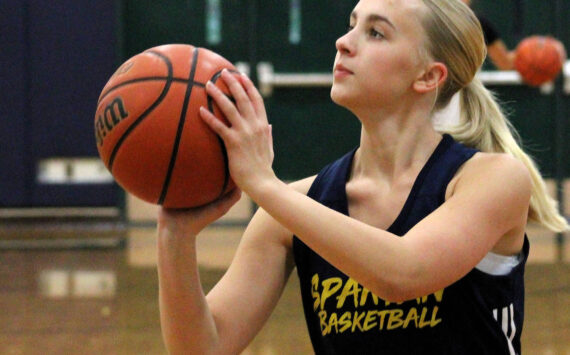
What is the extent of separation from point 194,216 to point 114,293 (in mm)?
2829

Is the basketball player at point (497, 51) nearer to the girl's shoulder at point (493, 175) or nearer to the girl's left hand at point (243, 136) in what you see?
the girl's shoulder at point (493, 175)

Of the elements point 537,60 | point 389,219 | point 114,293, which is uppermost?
point 389,219

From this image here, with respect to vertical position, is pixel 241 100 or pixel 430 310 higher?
pixel 241 100

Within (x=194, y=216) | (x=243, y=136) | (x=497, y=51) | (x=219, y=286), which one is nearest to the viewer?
(x=243, y=136)

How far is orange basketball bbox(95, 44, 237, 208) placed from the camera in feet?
4.74

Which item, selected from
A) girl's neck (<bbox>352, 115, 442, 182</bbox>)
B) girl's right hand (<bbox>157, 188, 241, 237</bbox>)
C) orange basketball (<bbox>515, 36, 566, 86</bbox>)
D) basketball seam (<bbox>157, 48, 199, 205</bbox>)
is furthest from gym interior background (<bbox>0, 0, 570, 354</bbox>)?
basketball seam (<bbox>157, 48, 199, 205</bbox>)

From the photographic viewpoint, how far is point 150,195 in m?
1.51

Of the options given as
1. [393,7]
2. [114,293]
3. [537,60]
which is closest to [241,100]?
[393,7]

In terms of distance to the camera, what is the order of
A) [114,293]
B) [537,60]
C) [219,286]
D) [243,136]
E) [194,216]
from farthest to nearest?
[537,60] < [114,293] < [219,286] < [194,216] < [243,136]

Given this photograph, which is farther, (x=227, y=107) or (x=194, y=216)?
(x=194, y=216)

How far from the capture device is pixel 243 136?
141 centimetres

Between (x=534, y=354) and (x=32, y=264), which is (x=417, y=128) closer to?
(x=534, y=354)

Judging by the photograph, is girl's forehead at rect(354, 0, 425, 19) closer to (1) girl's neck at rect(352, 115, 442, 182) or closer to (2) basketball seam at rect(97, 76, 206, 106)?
(1) girl's neck at rect(352, 115, 442, 182)

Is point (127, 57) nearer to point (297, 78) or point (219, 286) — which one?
point (297, 78)
